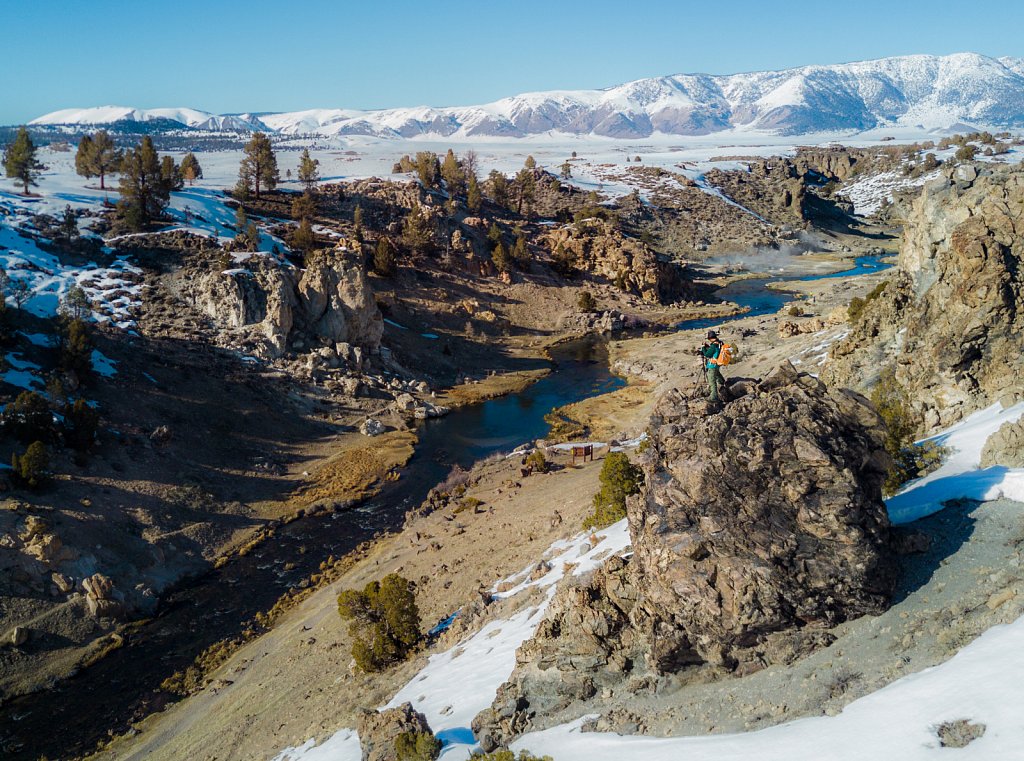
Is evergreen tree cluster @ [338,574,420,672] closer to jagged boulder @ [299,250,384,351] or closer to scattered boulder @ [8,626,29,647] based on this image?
scattered boulder @ [8,626,29,647]

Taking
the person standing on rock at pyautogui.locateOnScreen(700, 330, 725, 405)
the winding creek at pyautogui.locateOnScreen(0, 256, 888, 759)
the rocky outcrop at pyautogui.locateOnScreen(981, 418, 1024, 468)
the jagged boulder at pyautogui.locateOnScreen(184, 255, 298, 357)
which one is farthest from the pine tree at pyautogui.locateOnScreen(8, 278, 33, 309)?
the rocky outcrop at pyautogui.locateOnScreen(981, 418, 1024, 468)

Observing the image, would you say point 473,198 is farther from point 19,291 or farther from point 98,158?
point 19,291

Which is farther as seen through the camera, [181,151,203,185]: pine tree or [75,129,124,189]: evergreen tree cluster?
[181,151,203,185]: pine tree

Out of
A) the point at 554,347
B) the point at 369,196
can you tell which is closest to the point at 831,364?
the point at 554,347

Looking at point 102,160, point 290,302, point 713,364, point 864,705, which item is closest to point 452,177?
point 102,160

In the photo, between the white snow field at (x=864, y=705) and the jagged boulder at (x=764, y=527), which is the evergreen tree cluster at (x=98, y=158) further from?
the jagged boulder at (x=764, y=527)

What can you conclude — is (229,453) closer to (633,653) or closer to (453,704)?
(453,704)
